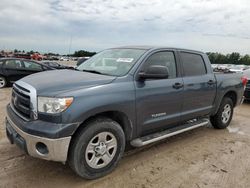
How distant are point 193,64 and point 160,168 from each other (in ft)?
7.00

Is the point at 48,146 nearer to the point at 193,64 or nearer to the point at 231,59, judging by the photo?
the point at 193,64

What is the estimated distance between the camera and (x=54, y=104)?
2.53 meters

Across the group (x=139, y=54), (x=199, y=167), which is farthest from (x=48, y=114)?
(x=199, y=167)

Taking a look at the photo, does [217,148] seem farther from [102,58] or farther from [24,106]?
[24,106]

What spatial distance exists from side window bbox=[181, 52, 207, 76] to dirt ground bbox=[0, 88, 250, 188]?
53.6 inches

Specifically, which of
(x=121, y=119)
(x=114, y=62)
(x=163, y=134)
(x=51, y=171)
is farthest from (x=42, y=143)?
(x=163, y=134)

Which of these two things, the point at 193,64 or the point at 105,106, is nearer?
the point at 105,106

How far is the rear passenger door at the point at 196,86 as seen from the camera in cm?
404

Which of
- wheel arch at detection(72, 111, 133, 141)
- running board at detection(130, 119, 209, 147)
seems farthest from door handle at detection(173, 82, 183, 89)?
wheel arch at detection(72, 111, 133, 141)

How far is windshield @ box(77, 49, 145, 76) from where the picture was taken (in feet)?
11.0

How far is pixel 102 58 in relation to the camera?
13.1 feet

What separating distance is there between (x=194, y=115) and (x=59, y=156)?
2.73 metres

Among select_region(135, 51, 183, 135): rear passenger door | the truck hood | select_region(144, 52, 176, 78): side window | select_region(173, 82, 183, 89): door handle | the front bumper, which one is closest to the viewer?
the front bumper

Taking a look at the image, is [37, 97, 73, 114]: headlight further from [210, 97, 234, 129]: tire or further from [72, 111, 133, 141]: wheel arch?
[210, 97, 234, 129]: tire
